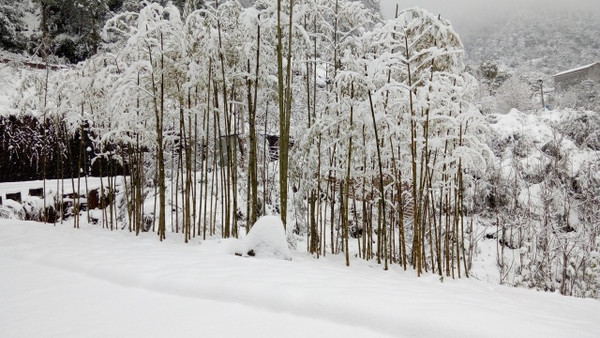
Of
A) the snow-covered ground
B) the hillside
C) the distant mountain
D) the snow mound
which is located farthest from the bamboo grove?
the distant mountain

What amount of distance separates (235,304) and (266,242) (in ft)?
4.00

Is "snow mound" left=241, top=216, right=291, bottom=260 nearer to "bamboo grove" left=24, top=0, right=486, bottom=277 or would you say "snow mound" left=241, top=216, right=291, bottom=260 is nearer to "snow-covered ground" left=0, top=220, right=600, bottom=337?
"snow-covered ground" left=0, top=220, right=600, bottom=337

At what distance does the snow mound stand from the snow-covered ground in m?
0.23

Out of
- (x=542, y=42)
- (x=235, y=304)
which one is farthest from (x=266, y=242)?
(x=542, y=42)

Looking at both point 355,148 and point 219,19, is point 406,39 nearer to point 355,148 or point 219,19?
point 355,148

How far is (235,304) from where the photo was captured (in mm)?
2021

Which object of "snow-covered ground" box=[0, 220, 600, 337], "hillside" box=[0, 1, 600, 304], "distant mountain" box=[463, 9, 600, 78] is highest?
"distant mountain" box=[463, 9, 600, 78]

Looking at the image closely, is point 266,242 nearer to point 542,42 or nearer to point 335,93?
point 335,93

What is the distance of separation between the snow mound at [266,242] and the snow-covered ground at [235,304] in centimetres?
23

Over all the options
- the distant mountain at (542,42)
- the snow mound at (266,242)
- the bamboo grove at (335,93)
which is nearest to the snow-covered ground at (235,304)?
the snow mound at (266,242)

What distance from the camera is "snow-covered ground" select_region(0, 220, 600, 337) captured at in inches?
66.7

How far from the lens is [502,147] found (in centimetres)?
1055

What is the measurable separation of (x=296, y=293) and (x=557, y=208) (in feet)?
29.4

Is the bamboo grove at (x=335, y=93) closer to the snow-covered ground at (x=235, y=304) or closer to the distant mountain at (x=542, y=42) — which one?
the snow-covered ground at (x=235, y=304)
